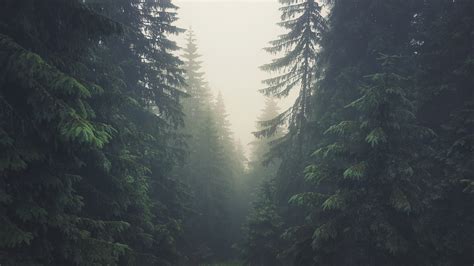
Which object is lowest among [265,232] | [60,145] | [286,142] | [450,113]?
[60,145]

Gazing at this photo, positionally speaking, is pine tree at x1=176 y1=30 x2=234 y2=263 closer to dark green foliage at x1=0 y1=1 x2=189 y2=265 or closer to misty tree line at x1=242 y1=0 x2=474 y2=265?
misty tree line at x1=242 y1=0 x2=474 y2=265

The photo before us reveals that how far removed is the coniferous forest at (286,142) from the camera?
6316mm

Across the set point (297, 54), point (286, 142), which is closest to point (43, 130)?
point (286, 142)

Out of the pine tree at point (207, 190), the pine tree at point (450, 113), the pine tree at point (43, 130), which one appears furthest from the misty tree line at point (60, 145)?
the pine tree at point (207, 190)

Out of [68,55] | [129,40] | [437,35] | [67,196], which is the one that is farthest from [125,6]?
[437,35]

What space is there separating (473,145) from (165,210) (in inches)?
488

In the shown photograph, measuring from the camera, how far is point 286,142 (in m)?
19.3

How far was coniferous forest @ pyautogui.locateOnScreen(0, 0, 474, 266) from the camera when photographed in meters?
6.32

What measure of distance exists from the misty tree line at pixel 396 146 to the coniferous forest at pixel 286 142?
2.1 inches

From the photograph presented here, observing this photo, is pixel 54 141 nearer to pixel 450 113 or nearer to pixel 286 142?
pixel 450 113

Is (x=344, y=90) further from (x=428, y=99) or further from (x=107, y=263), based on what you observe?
(x=107, y=263)

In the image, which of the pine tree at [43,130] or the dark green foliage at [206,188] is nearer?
the pine tree at [43,130]

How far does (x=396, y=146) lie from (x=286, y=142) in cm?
975

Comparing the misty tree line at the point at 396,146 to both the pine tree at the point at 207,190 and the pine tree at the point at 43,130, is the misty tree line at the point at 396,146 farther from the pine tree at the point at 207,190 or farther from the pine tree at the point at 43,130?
the pine tree at the point at 207,190
